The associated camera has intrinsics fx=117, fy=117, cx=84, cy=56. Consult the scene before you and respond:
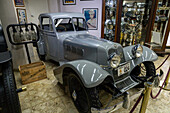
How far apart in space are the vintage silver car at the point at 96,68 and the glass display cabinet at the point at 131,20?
85.7 inches

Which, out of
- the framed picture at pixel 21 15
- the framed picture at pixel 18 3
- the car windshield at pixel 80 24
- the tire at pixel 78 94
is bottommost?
the tire at pixel 78 94

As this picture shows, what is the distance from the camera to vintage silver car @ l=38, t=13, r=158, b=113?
1.57 metres

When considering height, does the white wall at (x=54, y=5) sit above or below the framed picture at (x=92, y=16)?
above

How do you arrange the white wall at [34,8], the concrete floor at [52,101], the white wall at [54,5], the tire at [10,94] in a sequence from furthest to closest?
the white wall at [34,8], the white wall at [54,5], the concrete floor at [52,101], the tire at [10,94]

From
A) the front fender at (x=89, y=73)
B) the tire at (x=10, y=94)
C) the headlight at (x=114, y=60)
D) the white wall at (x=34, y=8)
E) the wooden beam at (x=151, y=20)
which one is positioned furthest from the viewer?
the white wall at (x=34, y=8)

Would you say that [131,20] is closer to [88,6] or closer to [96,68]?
[88,6]

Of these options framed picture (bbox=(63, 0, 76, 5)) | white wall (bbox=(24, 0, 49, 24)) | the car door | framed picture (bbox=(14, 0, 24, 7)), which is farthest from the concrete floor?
white wall (bbox=(24, 0, 49, 24))

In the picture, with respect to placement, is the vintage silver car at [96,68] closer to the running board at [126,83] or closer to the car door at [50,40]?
the running board at [126,83]

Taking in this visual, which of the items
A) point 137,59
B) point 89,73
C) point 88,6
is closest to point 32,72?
point 89,73

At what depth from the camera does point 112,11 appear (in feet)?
14.7

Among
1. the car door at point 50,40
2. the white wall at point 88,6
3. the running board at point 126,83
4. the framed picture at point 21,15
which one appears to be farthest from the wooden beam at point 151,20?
the framed picture at point 21,15

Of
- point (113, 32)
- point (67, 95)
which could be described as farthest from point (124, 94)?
point (113, 32)

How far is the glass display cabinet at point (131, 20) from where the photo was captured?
4246mm

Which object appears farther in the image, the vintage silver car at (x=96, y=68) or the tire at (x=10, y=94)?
the vintage silver car at (x=96, y=68)
